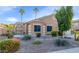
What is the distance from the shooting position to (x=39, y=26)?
4582 millimetres

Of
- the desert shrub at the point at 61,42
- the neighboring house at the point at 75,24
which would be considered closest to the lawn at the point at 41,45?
the desert shrub at the point at 61,42

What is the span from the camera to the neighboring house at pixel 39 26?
4.56 metres

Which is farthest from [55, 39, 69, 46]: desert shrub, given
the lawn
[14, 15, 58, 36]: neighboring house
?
[14, 15, 58, 36]: neighboring house

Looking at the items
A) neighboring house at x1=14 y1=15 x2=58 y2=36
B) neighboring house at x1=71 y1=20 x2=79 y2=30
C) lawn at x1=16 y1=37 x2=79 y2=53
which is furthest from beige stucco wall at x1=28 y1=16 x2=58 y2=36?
neighboring house at x1=71 y1=20 x2=79 y2=30

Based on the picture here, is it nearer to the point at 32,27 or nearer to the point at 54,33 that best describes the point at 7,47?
the point at 32,27

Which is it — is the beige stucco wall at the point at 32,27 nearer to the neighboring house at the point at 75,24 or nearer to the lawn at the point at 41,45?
the lawn at the point at 41,45

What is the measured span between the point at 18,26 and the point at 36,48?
0.48 metres

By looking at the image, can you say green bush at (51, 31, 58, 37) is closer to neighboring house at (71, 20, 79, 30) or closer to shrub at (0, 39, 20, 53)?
neighboring house at (71, 20, 79, 30)

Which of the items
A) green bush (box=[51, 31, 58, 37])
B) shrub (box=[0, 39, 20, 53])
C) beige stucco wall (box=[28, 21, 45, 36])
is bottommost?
shrub (box=[0, 39, 20, 53])

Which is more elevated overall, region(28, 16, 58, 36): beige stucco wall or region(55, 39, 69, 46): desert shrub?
region(28, 16, 58, 36): beige stucco wall

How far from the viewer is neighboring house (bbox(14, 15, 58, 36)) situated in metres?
4.56

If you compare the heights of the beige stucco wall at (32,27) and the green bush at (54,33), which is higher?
the beige stucco wall at (32,27)

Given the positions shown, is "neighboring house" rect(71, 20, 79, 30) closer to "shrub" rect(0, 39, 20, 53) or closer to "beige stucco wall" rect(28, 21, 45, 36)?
"beige stucco wall" rect(28, 21, 45, 36)
